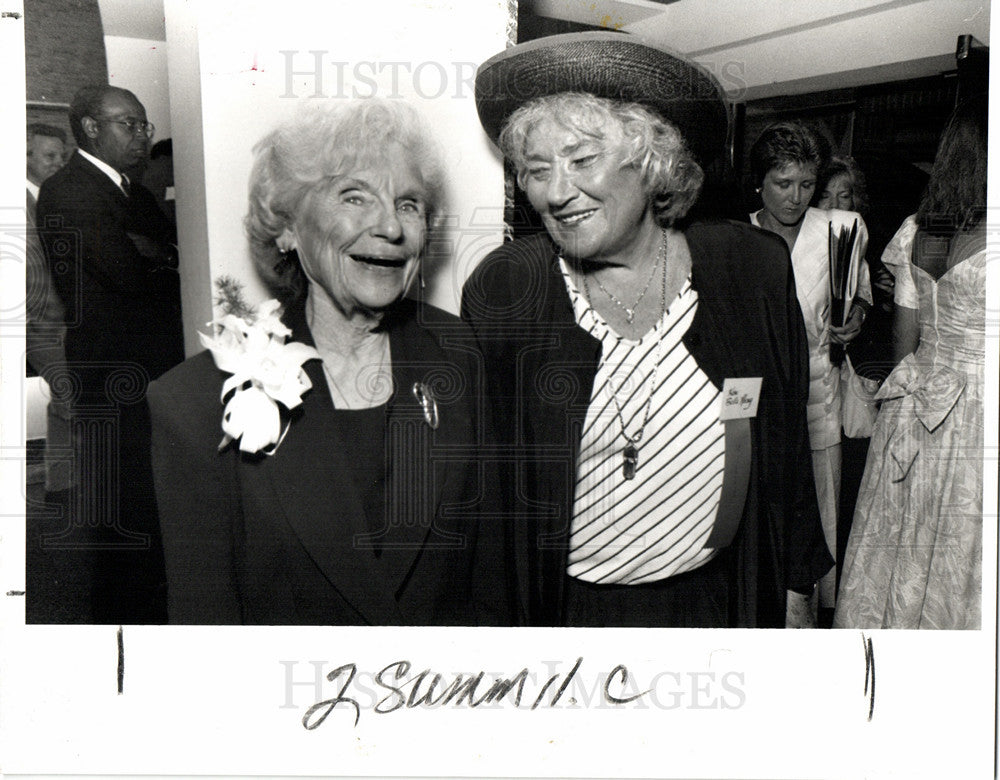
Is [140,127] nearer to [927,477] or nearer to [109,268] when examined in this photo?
[109,268]

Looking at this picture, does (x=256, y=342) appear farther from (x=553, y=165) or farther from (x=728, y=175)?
(x=728, y=175)

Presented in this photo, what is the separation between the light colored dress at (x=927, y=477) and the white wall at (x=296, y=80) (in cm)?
89

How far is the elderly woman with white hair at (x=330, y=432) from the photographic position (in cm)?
172

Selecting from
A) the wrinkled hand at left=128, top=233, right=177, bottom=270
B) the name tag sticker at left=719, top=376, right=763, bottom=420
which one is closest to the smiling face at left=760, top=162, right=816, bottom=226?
the name tag sticker at left=719, top=376, right=763, bottom=420

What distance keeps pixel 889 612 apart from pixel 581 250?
98 centimetres

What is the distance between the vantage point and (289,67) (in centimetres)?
172

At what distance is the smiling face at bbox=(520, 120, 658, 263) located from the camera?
1.70m

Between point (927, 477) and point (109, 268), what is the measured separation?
1697 millimetres

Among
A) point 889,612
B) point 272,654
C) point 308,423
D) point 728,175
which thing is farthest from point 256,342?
point 889,612

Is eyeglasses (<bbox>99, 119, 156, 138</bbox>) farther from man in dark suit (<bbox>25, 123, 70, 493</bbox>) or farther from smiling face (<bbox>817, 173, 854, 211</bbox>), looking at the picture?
smiling face (<bbox>817, 173, 854, 211</bbox>)

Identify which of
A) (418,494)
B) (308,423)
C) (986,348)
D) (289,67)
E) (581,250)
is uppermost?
(289,67)
